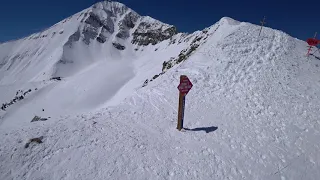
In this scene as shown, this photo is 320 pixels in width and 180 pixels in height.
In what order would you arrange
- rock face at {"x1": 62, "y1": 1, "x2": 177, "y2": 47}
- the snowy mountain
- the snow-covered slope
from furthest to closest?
rock face at {"x1": 62, "y1": 1, "x2": 177, "y2": 47}
the snow-covered slope
the snowy mountain

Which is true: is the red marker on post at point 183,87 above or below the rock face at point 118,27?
below

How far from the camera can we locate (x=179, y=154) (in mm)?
8391

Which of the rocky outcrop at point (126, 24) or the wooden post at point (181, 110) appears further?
the rocky outcrop at point (126, 24)

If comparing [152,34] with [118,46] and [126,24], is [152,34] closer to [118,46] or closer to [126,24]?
[118,46]

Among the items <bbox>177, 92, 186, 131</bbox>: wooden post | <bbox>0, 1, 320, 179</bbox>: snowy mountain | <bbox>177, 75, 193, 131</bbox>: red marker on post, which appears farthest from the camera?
<bbox>177, 92, 186, 131</bbox>: wooden post

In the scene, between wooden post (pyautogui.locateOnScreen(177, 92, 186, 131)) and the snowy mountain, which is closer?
the snowy mountain

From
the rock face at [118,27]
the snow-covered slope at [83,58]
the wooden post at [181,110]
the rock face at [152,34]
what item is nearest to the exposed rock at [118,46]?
the snow-covered slope at [83,58]

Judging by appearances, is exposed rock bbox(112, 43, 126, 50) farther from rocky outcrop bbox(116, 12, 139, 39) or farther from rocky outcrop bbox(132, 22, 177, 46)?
rocky outcrop bbox(116, 12, 139, 39)

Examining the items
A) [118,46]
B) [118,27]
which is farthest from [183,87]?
[118,27]

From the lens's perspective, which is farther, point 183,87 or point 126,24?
point 126,24

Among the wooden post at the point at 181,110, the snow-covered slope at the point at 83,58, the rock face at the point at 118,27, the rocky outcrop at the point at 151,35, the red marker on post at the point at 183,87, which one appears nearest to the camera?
the red marker on post at the point at 183,87

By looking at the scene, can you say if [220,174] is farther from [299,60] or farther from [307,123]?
[299,60]

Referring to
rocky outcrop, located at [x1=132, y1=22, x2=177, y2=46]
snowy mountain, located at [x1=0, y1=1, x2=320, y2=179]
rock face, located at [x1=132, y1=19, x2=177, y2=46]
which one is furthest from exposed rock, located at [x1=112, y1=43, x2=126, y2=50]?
snowy mountain, located at [x1=0, y1=1, x2=320, y2=179]

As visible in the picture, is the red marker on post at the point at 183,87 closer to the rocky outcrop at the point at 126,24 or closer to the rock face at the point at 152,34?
the rock face at the point at 152,34
